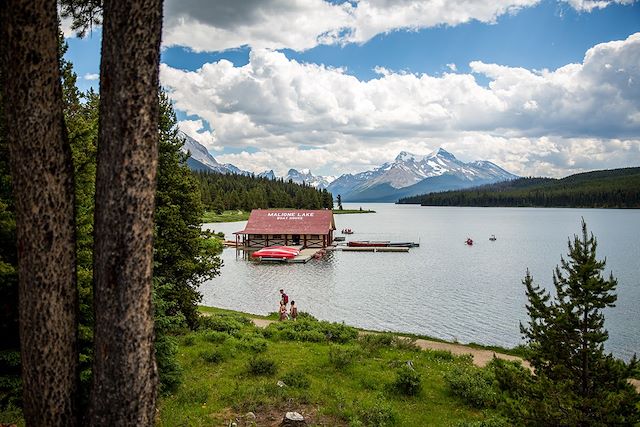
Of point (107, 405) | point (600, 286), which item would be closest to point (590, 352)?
point (600, 286)

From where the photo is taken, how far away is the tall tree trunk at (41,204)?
14.4 feet

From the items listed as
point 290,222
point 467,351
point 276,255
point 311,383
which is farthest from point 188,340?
point 290,222

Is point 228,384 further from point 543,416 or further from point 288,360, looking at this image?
point 543,416

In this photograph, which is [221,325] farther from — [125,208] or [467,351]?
[125,208]

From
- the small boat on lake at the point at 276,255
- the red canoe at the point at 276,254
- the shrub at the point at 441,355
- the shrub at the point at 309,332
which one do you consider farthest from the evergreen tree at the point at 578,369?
the red canoe at the point at 276,254

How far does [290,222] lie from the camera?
72.9 m

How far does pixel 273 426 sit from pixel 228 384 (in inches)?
131

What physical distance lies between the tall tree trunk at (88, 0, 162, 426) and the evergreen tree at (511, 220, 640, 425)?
6525mm

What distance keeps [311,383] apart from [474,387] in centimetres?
491

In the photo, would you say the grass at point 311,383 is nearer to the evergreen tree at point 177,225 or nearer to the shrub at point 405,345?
the shrub at point 405,345

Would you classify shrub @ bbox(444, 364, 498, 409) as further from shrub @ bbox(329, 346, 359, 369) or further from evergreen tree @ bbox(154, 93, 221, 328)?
evergreen tree @ bbox(154, 93, 221, 328)

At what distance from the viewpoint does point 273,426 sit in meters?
10.5

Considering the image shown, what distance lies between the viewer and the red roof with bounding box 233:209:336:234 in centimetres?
7200

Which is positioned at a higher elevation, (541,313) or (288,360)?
(541,313)
